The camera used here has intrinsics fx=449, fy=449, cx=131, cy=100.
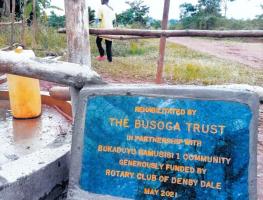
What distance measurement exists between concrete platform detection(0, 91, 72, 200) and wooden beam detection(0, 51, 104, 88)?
43 centimetres

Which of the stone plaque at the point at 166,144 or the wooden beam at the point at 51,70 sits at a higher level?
the wooden beam at the point at 51,70

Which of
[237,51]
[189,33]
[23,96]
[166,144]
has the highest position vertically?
[189,33]

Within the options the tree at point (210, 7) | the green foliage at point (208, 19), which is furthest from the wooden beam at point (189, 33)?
the tree at point (210, 7)

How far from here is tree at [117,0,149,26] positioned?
22.9m

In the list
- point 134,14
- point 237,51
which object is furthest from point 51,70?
point 134,14

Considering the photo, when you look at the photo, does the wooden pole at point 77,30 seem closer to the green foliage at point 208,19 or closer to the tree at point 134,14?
the tree at point 134,14

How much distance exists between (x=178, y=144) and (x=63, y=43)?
10.3 meters

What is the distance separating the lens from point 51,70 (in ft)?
7.47

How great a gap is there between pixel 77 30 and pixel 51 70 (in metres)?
1.93

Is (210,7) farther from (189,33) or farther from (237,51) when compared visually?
A: (189,33)

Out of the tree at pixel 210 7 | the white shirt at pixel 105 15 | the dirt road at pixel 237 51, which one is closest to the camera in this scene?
the white shirt at pixel 105 15

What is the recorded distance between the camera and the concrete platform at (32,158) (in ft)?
7.07

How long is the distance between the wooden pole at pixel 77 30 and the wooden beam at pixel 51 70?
173 cm

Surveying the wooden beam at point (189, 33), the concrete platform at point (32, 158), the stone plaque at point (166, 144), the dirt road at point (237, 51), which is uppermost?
the wooden beam at point (189, 33)
